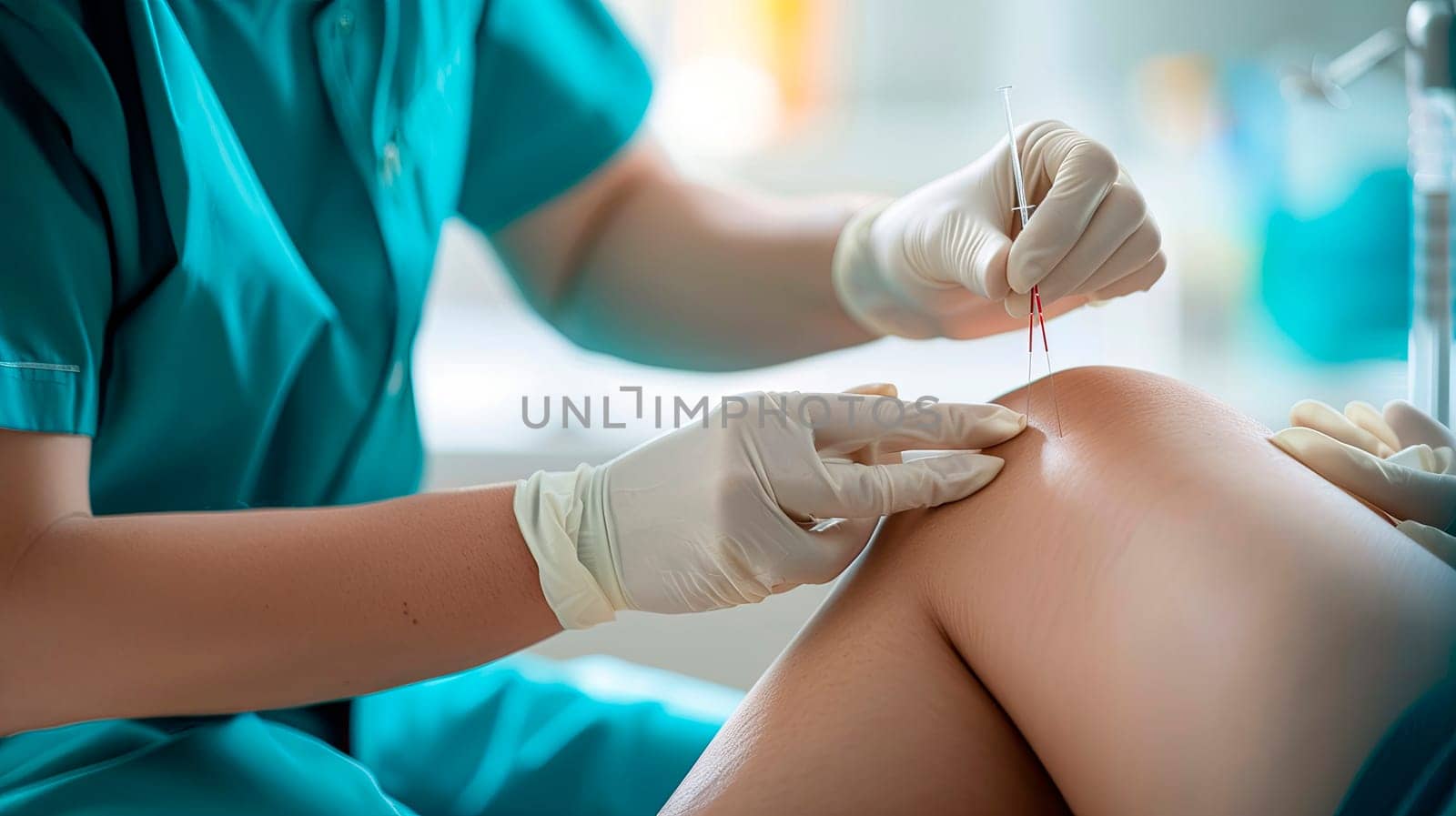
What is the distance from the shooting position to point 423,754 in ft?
3.19

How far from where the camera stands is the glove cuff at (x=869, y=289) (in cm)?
102

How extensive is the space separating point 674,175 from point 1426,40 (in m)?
0.77

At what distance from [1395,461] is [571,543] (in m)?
0.51

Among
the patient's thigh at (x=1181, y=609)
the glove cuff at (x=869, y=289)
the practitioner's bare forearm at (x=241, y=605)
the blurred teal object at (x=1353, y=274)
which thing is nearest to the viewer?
the patient's thigh at (x=1181, y=609)

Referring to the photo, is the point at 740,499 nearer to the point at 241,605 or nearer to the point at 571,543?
the point at 571,543

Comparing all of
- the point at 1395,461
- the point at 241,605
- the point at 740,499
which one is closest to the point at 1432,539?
the point at 1395,461

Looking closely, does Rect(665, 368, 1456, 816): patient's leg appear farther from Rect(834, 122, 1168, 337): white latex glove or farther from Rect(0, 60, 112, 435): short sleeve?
Rect(0, 60, 112, 435): short sleeve

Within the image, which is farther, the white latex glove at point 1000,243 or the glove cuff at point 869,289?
the glove cuff at point 869,289

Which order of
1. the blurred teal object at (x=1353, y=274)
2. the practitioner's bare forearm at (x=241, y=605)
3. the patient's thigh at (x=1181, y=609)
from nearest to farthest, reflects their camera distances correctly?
the patient's thigh at (x=1181, y=609) < the practitioner's bare forearm at (x=241, y=605) < the blurred teal object at (x=1353, y=274)

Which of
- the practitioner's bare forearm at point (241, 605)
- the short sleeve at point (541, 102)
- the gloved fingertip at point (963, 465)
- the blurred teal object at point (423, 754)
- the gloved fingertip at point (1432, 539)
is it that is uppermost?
the short sleeve at point (541, 102)

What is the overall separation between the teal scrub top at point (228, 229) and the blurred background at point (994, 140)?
0.96 metres

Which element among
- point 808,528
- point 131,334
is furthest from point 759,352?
point 131,334

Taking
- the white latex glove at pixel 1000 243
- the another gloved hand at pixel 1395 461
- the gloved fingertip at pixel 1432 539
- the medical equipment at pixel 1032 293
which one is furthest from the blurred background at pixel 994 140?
the gloved fingertip at pixel 1432 539

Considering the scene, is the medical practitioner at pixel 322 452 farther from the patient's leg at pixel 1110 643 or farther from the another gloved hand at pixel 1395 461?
the another gloved hand at pixel 1395 461
